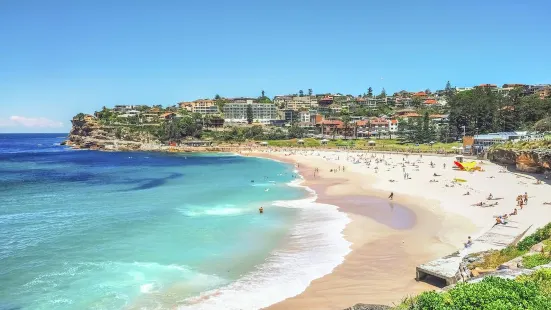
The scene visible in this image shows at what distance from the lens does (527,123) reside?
77062 millimetres

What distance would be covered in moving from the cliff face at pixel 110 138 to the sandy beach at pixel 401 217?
7849 centimetres

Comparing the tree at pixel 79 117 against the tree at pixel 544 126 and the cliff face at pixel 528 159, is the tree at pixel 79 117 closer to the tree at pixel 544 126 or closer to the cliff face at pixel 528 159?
the cliff face at pixel 528 159

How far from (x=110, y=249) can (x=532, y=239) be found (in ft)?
69.6

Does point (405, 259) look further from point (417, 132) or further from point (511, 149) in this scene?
point (417, 132)

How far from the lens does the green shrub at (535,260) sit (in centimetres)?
1215

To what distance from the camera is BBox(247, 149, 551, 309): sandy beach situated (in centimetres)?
1644

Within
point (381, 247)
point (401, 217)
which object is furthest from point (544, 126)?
point (381, 247)

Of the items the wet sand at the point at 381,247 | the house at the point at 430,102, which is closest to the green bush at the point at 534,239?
the wet sand at the point at 381,247

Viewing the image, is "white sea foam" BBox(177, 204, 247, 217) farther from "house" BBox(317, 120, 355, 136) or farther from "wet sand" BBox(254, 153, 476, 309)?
"house" BBox(317, 120, 355, 136)

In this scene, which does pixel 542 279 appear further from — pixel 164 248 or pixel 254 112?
pixel 254 112

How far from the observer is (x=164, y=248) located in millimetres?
22328

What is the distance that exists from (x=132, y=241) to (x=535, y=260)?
2059 centimetres

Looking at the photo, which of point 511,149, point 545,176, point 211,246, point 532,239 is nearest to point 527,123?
point 511,149

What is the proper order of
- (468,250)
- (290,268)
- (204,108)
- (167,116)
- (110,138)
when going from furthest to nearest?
(204,108) < (167,116) < (110,138) < (290,268) < (468,250)
